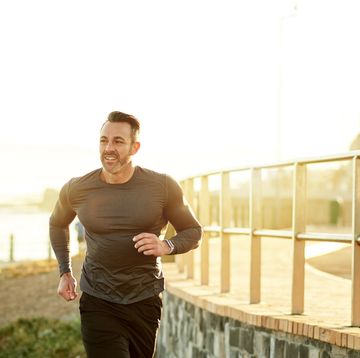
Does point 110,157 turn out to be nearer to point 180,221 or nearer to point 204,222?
point 180,221

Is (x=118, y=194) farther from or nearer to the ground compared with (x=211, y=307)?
farther from the ground

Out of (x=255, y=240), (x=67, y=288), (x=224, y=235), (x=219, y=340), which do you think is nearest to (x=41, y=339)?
(x=224, y=235)

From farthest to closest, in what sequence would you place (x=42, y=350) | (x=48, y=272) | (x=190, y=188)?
(x=48, y=272) < (x=42, y=350) < (x=190, y=188)

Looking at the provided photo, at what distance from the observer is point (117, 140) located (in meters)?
6.00

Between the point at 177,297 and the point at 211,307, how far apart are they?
1.92 m

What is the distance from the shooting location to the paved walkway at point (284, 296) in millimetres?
6781

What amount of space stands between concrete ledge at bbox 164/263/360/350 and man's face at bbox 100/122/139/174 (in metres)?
1.67

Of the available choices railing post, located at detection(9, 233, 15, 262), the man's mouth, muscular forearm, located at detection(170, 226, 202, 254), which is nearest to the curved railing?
muscular forearm, located at detection(170, 226, 202, 254)

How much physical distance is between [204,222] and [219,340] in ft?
7.17

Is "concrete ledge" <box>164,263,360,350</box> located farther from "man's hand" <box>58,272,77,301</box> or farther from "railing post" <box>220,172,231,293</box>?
"man's hand" <box>58,272,77,301</box>

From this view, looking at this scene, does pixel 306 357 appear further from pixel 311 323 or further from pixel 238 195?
pixel 238 195

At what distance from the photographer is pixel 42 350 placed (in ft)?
55.6

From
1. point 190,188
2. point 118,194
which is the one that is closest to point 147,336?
point 118,194

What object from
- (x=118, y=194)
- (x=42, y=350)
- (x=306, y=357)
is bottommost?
(x=42, y=350)
